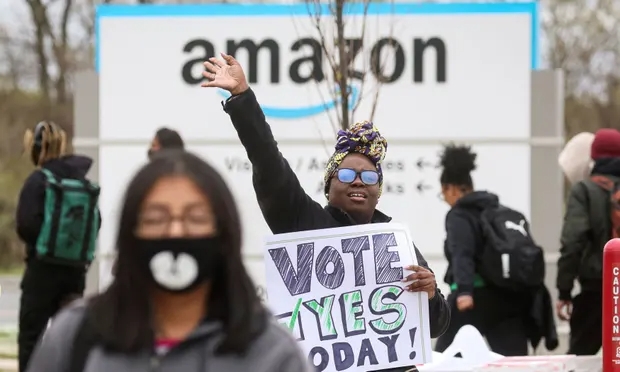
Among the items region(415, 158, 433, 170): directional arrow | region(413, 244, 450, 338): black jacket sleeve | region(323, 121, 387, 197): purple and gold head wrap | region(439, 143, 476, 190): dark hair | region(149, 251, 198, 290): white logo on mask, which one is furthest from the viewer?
region(415, 158, 433, 170): directional arrow

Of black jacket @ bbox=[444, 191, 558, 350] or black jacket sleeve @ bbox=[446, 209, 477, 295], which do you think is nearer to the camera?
black jacket sleeve @ bbox=[446, 209, 477, 295]

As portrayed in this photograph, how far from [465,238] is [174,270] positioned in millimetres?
5916

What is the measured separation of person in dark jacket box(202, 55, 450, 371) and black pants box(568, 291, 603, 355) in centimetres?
346

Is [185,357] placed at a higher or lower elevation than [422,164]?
lower

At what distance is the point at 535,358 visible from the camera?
7.93m

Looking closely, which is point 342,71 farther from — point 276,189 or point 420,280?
point 276,189

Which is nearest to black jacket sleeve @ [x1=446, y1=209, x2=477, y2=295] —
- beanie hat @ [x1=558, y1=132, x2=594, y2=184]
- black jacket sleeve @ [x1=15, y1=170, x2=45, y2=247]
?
beanie hat @ [x1=558, y1=132, x2=594, y2=184]

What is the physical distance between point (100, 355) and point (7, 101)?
36680 millimetres

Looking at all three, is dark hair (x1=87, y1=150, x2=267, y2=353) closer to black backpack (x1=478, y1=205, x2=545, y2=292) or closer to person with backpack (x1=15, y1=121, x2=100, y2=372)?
black backpack (x1=478, y1=205, x2=545, y2=292)

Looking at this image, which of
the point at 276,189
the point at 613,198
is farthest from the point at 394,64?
the point at 276,189

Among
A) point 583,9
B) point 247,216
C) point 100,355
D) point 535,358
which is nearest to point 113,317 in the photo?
point 100,355

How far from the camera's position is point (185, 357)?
270 centimetres

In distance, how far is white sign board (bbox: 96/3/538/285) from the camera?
12.0m

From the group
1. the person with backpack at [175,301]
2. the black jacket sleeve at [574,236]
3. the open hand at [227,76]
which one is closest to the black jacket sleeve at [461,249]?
the black jacket sleeve at [574,236]
